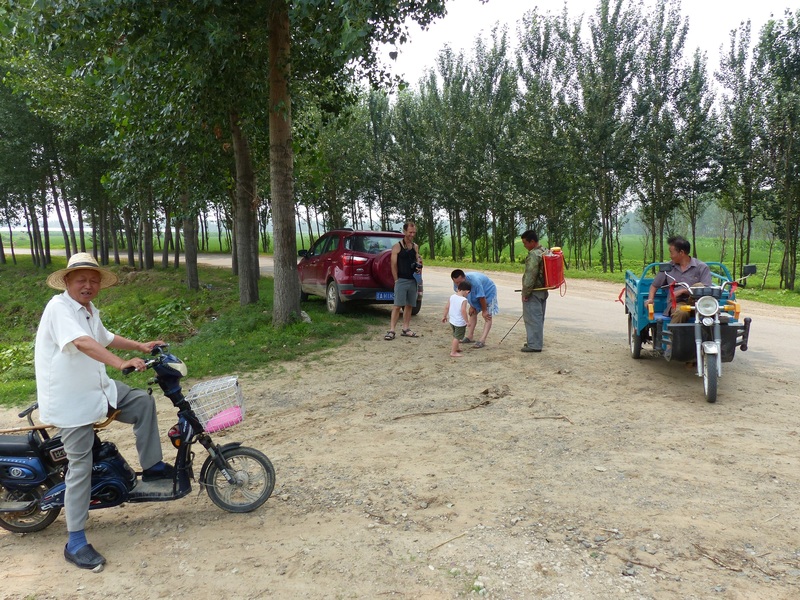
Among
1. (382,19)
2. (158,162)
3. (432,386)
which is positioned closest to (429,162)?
(158,162)

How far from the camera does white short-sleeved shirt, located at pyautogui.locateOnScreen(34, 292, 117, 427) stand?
353 centimetres

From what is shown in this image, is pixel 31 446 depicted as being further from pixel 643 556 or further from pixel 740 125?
pixel 740 125

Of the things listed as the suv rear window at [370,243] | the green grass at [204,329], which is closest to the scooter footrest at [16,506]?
the green grass at [204,329]

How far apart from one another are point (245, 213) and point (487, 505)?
37.2ft

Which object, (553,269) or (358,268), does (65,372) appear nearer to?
(553,269)

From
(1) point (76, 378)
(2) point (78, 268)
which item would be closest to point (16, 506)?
(1) point (76, 378)

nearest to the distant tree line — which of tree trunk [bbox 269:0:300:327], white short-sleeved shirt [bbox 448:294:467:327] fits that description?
tree trunk [bbox 269:0:300:327]

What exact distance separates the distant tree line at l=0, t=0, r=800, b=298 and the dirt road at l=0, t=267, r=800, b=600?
166 inches

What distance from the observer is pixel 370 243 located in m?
12.1

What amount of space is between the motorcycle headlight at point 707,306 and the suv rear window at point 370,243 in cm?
664

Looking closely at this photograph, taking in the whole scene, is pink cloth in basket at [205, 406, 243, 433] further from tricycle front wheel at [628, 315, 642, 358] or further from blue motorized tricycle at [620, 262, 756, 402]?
tricycle front wheel at [628, 315, 642, 358]

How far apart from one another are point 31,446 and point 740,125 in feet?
83.0

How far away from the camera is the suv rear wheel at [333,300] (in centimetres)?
1229

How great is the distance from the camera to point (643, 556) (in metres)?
3.47
